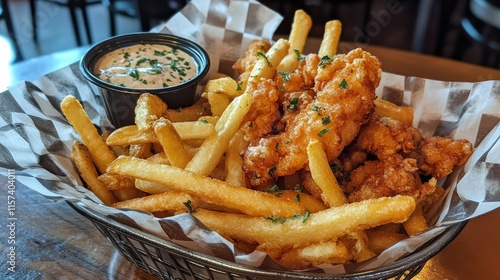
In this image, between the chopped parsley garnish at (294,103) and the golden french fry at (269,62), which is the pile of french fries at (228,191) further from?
the chopped parsley garnish at (294,103)

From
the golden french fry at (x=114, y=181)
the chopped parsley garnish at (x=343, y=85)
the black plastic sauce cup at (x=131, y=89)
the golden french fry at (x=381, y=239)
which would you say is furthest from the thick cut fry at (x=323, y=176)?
the black plastic sauce cup at (x=131, y=89)

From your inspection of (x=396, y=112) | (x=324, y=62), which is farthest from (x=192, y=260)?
(x=396, y=112)

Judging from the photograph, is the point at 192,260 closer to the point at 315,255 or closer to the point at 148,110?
the point at 315,255

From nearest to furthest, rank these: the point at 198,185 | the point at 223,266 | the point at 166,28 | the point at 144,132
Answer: the point at 223,266 < the point at 198,185 < the point at 144,132 < the point at 166,28

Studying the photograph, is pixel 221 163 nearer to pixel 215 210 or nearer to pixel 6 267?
pixel 215 210

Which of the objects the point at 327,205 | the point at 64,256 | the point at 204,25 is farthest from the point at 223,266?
the point at 204,25

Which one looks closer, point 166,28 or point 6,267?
point 6,267
